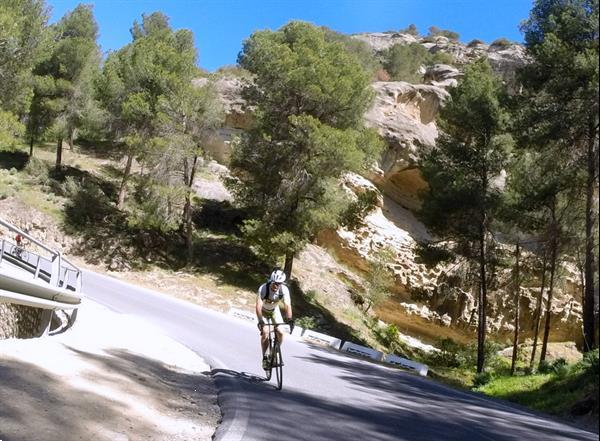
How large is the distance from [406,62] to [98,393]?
60.6 meters

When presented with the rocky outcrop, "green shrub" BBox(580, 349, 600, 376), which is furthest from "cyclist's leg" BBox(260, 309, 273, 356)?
the rocky outcrop

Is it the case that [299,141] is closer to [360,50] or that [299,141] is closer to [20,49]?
[20,49]

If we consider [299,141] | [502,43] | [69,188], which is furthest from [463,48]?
[69,188]

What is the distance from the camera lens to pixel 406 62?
61469 mm

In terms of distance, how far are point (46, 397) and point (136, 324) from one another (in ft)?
26.9

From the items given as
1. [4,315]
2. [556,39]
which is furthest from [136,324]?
[556,39]

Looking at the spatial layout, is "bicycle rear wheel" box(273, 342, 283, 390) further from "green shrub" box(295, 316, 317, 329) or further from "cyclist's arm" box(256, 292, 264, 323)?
"green shrub" box(295, 316, 317, 329)

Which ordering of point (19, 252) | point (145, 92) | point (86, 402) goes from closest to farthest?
point (86, 402), point (19, 252), point (145, 92)

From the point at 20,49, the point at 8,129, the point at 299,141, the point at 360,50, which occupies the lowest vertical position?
the point at 8,129

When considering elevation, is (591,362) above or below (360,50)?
below

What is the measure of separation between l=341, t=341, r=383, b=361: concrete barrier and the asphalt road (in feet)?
15.3

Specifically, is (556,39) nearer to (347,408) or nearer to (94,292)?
(347,408)

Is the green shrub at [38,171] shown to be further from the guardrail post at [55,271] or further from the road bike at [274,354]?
the road bike at [274,354]

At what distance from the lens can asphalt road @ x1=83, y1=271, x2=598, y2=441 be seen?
20.4 ft
